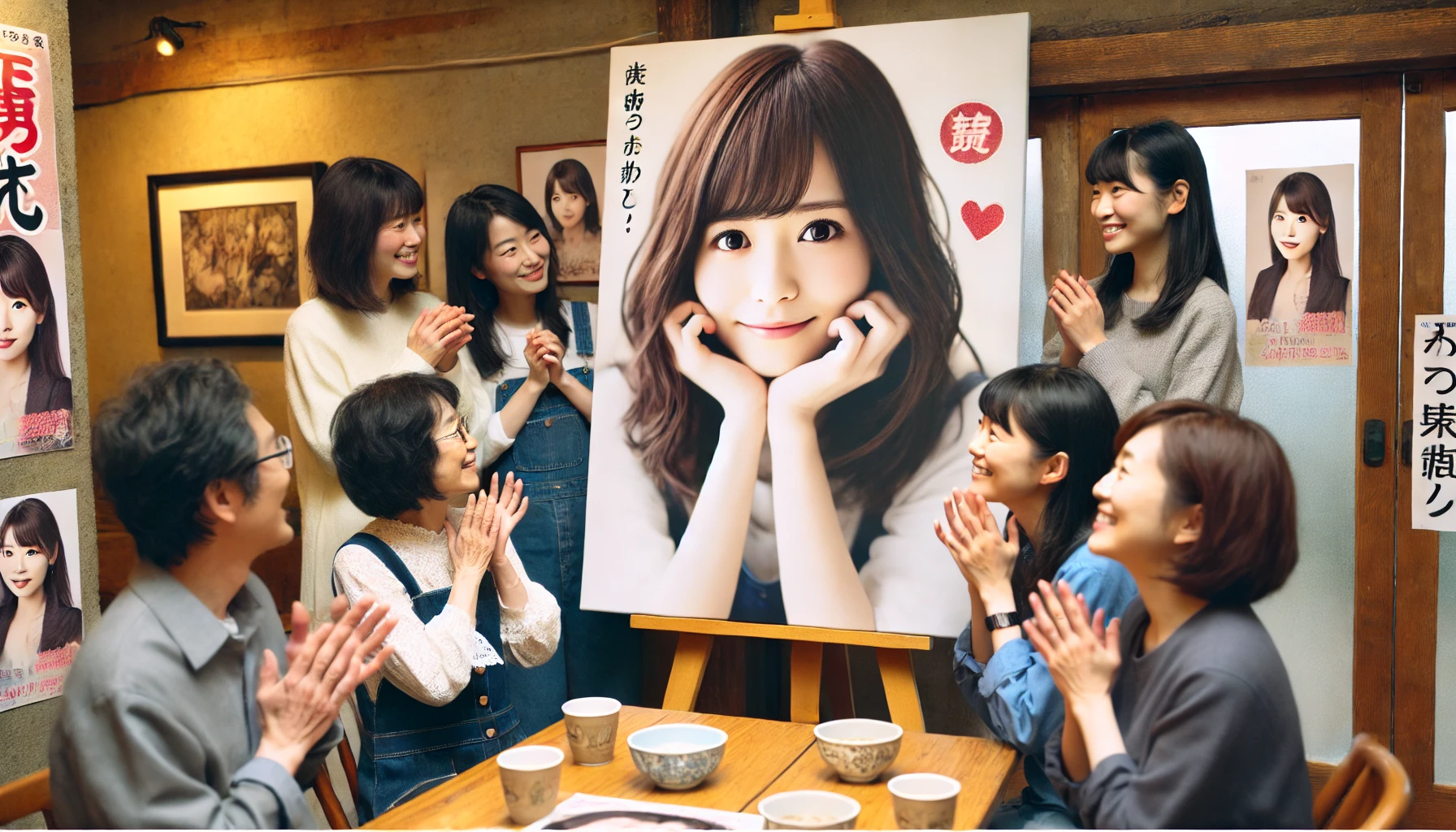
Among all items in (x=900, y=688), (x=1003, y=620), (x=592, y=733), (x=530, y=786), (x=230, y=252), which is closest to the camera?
(x=530, y=786)

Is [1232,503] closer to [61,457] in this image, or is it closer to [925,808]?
[925,808]

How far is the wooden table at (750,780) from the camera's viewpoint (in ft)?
4.84

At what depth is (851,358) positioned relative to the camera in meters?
2.38

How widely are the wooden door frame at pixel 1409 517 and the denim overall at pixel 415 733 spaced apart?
222cm

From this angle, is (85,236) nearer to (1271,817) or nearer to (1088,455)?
(1088,455)

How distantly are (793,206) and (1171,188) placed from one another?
77 centimetres

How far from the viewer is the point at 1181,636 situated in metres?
1.35

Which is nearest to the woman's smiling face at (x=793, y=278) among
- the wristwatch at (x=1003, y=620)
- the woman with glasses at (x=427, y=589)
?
the woman with glasses at (x=427, y=589)

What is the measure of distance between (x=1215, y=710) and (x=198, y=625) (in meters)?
1.12

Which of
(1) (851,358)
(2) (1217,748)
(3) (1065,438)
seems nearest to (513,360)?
(1) (851,358)

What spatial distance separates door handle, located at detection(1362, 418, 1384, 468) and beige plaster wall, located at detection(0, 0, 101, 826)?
3.01 meters

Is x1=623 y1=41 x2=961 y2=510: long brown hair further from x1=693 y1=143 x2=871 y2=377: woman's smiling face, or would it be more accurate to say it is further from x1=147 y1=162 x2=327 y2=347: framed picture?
x1=147 y1=162 x2=327 y2=347: framed picture

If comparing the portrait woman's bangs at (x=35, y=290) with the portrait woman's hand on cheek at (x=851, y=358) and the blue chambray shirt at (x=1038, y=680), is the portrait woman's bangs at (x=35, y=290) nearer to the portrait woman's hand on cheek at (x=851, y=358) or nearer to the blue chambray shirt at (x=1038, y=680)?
the portrait woman's hand on cheek at (x=851, y=358)

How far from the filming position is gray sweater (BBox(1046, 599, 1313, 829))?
125 cm
